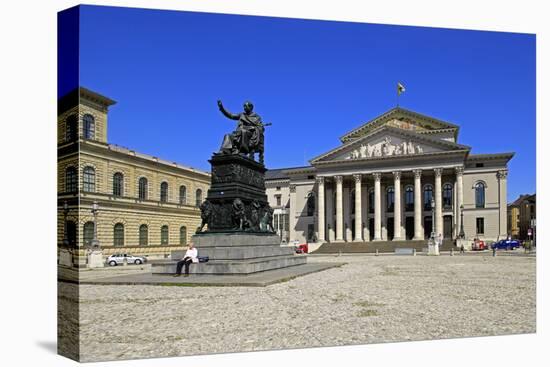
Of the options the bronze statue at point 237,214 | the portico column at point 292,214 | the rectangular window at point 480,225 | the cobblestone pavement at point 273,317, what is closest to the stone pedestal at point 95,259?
the cobblestone pavement at point 273,317

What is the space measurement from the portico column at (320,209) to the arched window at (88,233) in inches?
2788

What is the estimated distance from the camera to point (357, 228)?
77.9 meters

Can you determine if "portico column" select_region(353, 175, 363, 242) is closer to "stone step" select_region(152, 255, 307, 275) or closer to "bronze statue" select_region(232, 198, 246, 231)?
"bronze statue" select_region(232, 198, 246, 231)

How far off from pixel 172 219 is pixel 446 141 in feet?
194

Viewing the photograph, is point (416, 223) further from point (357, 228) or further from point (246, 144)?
point (246, 144)

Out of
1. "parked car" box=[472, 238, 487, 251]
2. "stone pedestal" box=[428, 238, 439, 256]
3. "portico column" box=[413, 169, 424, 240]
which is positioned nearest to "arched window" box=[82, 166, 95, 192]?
"stone pedestal" box=[428, 238, 439, 256]

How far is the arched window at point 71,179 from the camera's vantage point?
9.30 meters

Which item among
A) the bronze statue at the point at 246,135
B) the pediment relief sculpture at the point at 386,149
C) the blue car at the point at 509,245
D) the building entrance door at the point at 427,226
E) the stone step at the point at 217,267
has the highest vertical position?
the pediment relief sculpture at the point at 386,149

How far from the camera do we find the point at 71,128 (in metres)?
9.41

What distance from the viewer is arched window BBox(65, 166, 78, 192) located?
930cm

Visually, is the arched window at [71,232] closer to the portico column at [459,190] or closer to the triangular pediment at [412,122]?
the triangular pediment at [412,122]

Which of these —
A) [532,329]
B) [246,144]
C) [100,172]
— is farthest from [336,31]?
[246,144]

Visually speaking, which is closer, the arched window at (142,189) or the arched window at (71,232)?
the arched window at (71,232)

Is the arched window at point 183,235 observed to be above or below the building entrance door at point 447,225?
above
